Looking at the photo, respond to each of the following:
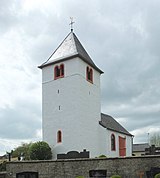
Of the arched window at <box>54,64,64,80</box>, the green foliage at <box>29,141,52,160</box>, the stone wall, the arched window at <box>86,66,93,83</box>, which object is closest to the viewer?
the stone wall

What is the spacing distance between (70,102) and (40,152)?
5.74m

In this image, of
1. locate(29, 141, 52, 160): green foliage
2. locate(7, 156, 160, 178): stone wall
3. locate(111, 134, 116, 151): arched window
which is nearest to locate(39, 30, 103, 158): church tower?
locate(29, 141, 52, 160): green foliage

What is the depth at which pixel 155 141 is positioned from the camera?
67.6m

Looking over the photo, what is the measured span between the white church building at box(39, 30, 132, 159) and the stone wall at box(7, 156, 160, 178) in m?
10.9

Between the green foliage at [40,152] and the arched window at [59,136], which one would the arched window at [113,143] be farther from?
the green foliage at [40,152]

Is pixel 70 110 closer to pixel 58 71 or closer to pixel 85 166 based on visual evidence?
pixel 58 71

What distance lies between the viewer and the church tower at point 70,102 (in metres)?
31.7

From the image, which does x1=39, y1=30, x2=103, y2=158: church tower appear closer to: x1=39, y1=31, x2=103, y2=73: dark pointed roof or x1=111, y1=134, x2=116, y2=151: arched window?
x1=39, y1=31, x2=103, y2=73: dark pointed roof

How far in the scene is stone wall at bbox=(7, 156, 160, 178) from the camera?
1703 cm

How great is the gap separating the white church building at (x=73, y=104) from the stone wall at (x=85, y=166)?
35.7 ft

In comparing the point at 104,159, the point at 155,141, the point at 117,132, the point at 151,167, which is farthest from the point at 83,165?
the point at 155,141

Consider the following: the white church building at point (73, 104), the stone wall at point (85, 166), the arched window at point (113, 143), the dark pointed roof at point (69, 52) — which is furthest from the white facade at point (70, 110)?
the stone wall at point (85, 166)

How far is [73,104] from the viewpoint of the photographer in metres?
32.0

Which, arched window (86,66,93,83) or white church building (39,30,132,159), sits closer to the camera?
white church building (39,30,132,159)
